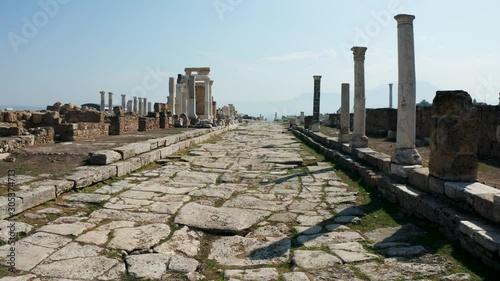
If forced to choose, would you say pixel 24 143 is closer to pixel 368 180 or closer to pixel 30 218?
pixel 30 218

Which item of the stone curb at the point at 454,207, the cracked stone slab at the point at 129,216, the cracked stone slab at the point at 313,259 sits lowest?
the cracked stone slab at the point at 313,259

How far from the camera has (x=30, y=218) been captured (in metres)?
4.97

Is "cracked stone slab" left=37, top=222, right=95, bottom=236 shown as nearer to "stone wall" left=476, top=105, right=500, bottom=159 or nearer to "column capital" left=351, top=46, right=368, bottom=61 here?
"column capital" left=351, top=46, right=368, bottom=61

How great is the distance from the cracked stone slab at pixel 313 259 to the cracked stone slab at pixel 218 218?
1034mm

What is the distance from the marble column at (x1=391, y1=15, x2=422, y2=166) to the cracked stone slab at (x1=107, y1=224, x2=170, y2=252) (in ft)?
14.7

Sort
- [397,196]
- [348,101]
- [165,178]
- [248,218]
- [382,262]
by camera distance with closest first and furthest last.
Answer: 1. [382,262]
2. [248,218]
3. [397,196]
4. [165,178]
5. [348,101]

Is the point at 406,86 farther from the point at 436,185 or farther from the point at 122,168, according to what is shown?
the point at 122,168

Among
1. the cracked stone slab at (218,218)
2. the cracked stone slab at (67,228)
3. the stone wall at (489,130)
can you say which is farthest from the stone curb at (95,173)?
the stone wall at (489,130)

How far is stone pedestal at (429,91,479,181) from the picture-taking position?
5.46 m

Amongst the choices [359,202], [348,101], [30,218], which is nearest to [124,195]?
[30,218]

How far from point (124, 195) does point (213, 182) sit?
2015 mm

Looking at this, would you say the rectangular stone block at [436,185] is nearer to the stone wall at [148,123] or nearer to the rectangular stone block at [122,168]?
the rectangular stone block at [122,168]

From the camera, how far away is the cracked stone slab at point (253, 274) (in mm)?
3561

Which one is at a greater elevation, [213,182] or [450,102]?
[450,102]
